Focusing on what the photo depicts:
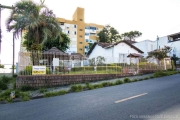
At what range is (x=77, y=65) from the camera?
13.3m

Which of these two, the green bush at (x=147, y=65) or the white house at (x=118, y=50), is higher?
the white house at (x=118, y=50)

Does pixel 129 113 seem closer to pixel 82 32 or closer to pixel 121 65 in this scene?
pixel 121 65

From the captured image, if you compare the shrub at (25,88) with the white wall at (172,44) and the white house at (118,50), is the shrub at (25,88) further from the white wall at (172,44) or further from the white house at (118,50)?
the white wall at (172,44)

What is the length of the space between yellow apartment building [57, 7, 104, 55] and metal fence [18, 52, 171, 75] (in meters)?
36.4

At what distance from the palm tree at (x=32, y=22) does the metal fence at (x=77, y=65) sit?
5.69 feet

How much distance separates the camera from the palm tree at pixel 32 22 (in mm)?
12797

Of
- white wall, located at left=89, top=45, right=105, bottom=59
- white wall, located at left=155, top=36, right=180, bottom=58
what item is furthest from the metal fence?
white wall, located at left=155, top=36, right=180, bottom=58

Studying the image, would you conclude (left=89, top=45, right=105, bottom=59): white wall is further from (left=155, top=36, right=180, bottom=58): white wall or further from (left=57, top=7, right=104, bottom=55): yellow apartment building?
(left=57, top=7, right=104, bottom=55): yellow apartment building

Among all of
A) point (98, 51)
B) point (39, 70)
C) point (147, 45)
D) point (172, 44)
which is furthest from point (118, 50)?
point (39, 70)

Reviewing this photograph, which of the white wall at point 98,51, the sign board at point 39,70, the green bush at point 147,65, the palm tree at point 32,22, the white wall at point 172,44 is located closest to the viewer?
the sign board at point 39,70

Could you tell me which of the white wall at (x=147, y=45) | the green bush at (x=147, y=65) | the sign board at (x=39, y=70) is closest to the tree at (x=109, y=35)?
the white wall at (x=147, y=45)

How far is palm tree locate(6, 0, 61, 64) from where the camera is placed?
1280 cm

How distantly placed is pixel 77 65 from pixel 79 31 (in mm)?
43198

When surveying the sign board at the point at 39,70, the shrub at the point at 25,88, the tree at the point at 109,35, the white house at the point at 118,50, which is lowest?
the shrub at the point at 25,88
